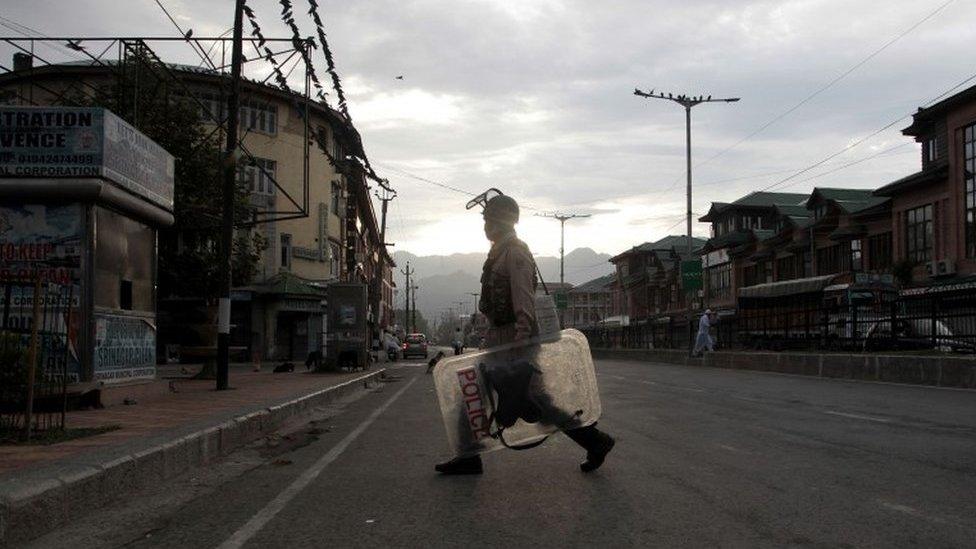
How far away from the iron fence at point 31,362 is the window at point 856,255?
1546 inches

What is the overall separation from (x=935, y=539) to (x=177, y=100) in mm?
25960

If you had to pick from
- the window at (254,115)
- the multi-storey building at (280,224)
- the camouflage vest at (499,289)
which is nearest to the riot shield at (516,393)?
the camouflage vest at (499,289)

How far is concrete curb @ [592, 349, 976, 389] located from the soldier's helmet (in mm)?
11546

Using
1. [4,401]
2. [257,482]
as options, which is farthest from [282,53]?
[257,482]

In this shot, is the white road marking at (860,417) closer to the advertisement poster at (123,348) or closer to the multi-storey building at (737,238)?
the advertisement poster at (123,348)

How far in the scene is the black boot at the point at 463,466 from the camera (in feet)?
19.7

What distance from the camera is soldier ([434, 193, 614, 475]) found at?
5707mm

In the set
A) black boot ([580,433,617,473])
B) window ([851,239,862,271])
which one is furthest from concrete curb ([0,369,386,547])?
window ([851,239,862,271])

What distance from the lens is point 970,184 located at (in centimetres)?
3250

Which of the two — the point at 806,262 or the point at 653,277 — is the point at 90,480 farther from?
the point at 653,277

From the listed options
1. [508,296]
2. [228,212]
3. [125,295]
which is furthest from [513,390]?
[228,212]

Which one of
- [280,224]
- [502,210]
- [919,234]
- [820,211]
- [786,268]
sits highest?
[820,211]

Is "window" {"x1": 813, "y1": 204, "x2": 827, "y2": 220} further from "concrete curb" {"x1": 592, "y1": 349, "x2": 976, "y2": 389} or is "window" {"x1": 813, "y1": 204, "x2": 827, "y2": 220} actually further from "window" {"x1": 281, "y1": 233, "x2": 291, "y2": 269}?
"window" {"x1": 281, "y1": 233, "x2": 291, "y2": 269}

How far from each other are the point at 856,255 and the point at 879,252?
1.49 m
